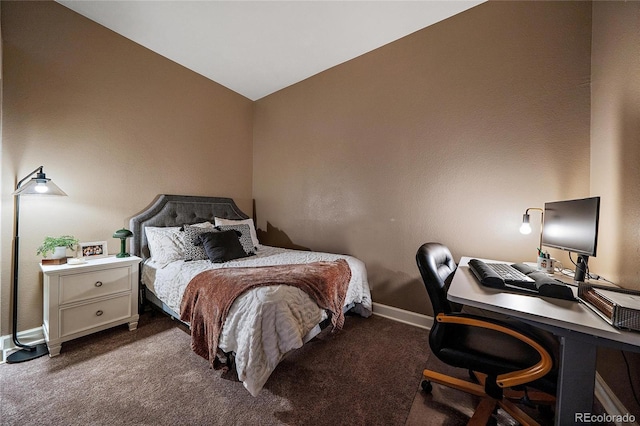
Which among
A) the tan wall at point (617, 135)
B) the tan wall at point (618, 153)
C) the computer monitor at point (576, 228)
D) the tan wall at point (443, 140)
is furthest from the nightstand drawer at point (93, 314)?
the tan wall at point (617, 135)

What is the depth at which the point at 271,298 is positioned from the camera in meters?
1.40

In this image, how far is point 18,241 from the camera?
1857 millimetres

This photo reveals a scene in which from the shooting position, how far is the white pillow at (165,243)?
235 cm

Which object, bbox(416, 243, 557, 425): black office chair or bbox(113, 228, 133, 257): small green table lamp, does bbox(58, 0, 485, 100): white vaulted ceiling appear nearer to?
bbox(113, 228, 133, 257): small green table lamp

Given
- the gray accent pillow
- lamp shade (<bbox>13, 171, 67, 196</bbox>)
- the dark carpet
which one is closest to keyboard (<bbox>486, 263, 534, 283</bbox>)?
the dark carpet

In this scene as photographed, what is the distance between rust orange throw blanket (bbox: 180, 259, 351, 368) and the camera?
1.49 metres

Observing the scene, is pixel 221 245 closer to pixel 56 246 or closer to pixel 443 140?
pixel 56 246

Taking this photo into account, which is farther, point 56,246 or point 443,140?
point 443,140

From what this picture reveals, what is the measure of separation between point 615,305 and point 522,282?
0.36 m

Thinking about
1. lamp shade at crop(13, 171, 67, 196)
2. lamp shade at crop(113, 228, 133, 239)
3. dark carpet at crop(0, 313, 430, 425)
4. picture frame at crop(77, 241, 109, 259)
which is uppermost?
lamp shade at crop(13, 171, 67, 196)

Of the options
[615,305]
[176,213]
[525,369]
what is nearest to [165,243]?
[176,213]

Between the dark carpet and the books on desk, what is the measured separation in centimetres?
107

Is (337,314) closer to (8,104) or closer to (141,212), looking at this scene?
(141,212)

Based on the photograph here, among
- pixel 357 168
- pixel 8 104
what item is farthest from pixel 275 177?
pixel 8 104
